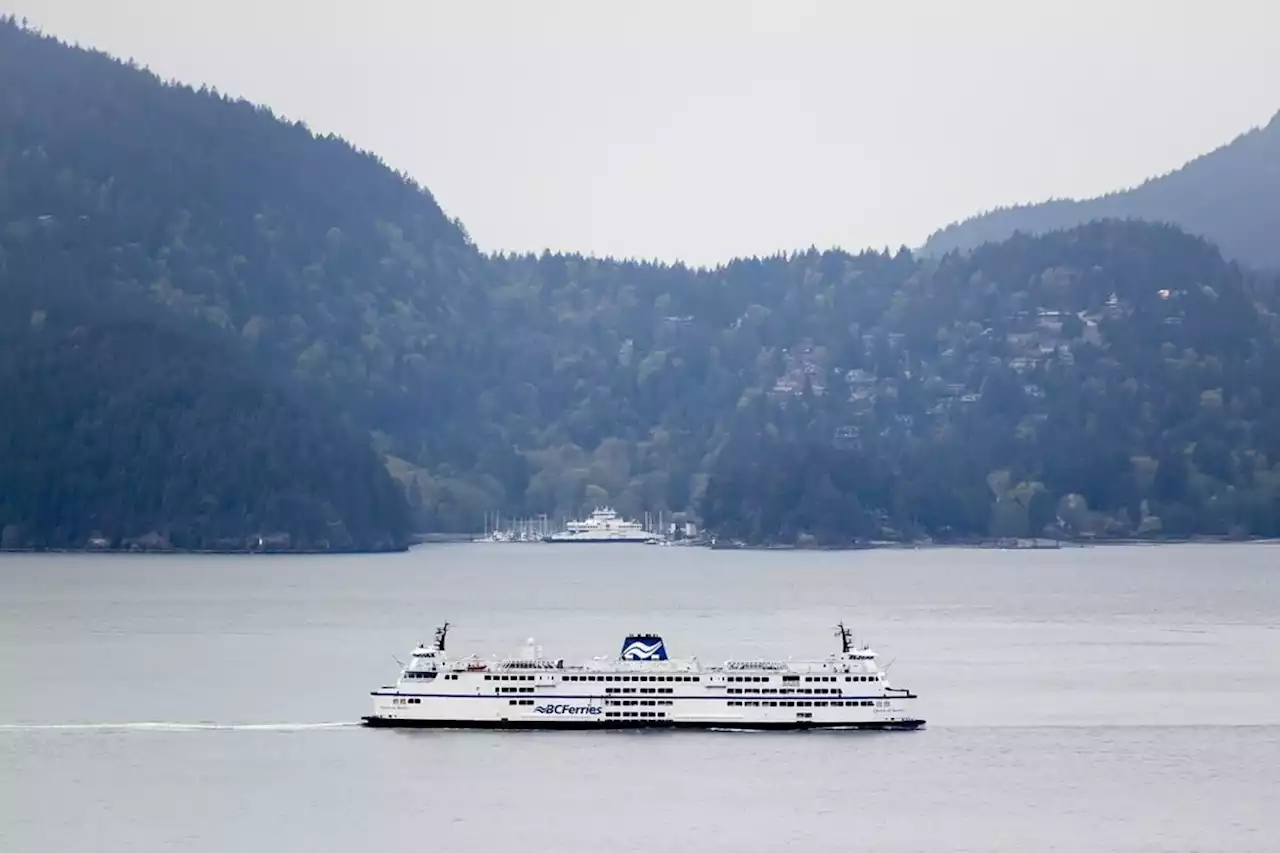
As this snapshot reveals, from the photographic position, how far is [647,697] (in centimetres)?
8069

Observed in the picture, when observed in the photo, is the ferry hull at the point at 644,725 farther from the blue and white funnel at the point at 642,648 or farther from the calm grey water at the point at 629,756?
the blue and white funnel at the point at 642,648

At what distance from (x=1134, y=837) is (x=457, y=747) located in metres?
23.1

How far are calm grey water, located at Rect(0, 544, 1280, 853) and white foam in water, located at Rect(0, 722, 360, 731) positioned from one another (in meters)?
0.16

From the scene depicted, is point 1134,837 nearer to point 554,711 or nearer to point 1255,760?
point 1255,760

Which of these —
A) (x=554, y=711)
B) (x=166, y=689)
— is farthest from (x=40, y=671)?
(x=554, y=711)

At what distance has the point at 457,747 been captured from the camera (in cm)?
7788

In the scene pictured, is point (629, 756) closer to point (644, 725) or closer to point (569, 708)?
point (644, 725)

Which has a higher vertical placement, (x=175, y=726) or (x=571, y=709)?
(x=571, y=709)

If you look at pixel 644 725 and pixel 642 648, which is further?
pixel 642 648

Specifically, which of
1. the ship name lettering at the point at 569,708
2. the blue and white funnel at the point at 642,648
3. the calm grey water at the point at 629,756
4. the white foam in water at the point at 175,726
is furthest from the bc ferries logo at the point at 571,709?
the white foam in water at the point at 175,726

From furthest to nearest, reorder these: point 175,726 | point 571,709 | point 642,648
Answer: point 175,726 → point 642,648 → point 571,709

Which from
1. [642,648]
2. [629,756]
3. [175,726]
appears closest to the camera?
[629,756]

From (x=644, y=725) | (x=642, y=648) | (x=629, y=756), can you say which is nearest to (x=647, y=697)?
(x=644, y=725)

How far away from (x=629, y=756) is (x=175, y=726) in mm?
17578
